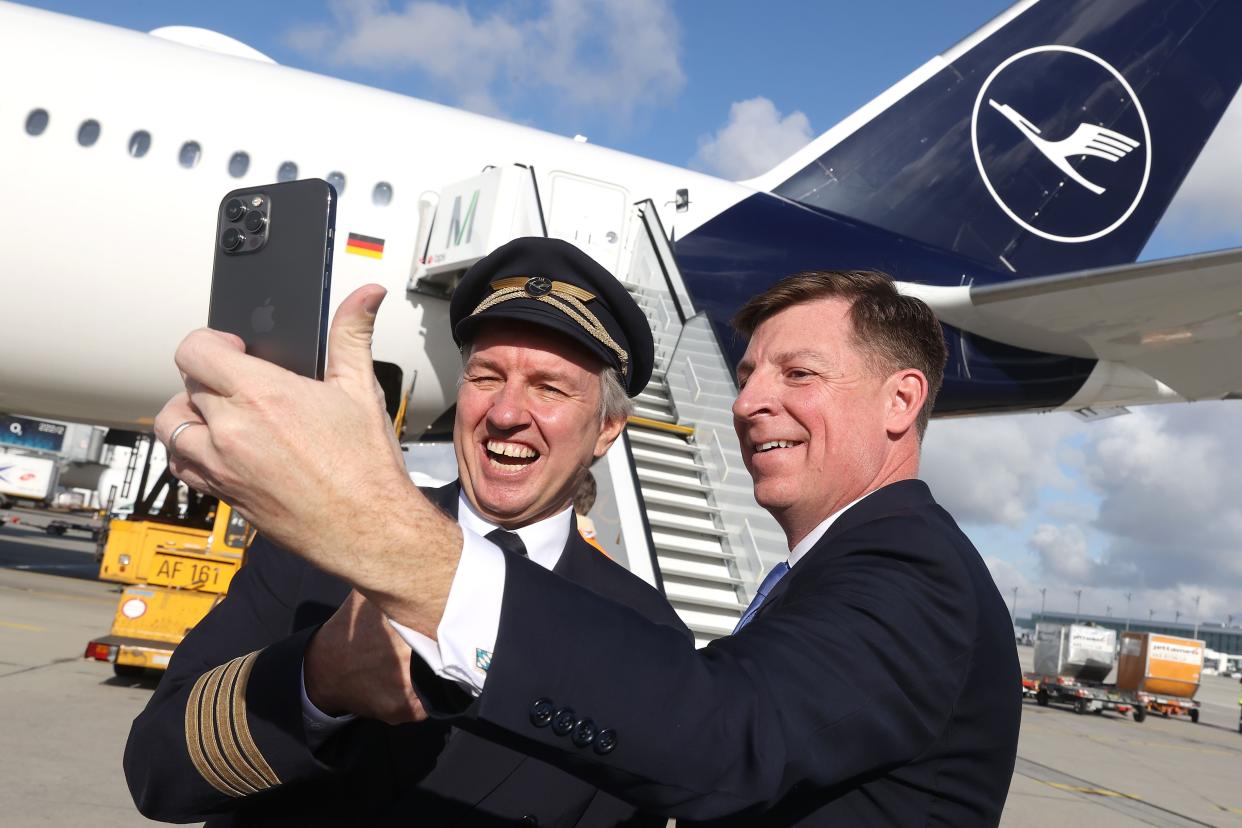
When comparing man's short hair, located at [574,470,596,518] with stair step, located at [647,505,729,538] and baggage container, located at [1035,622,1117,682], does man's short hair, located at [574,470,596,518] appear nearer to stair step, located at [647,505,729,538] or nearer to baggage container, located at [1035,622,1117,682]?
stair step, located at [647,505,729,538]

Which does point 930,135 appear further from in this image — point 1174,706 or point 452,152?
point 1174,706

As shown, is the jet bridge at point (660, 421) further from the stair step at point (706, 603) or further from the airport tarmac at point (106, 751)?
the airport tarmac at point (106, 751)

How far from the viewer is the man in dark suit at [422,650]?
1.22 metres

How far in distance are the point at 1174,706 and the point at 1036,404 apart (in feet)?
41.3

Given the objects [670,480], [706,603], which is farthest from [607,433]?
[670,480]

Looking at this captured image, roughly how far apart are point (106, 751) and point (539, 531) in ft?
14.7

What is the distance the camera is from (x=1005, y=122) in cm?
1208

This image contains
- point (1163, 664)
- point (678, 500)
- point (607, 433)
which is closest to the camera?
point (607, 433)

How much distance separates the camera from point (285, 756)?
4.12ft

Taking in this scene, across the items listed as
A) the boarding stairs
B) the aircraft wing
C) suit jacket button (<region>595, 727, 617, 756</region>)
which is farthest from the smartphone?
the aircraft wing

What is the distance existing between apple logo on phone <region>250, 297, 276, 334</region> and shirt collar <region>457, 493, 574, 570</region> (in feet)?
2.94

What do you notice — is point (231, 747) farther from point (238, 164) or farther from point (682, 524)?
point (238, 164)

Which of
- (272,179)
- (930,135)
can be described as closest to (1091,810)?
(930,135)

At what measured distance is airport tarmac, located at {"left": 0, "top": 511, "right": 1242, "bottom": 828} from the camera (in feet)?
14.6
